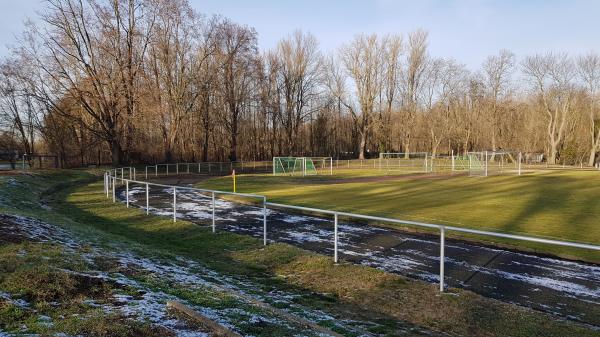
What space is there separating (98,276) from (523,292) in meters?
6.81

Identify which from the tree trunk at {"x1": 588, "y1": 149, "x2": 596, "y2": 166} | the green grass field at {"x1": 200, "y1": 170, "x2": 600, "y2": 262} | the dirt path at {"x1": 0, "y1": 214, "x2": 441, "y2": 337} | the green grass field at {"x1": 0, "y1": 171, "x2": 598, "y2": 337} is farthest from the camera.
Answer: the tree trunk at {"x1": 588, "y1": 149, "x2": 596, "y2": 166}

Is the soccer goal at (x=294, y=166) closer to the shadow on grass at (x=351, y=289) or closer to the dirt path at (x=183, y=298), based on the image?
the shadow on grass at (x=351, y=289)

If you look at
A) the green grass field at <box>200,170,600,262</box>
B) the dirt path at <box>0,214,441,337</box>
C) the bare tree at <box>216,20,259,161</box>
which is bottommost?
the green grass field at <box>200,170,600,262</box>

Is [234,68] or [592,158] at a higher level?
[234,68]

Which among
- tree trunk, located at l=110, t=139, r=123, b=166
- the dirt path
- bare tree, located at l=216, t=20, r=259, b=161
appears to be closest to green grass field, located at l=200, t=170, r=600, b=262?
the dirt path

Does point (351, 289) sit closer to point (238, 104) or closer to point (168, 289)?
point (168, 289)

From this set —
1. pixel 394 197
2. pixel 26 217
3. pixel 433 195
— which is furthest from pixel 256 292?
pixel 433 195

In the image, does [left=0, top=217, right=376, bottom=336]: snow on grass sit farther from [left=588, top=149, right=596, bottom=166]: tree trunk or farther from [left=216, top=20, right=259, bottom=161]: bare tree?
[left=588, top=149, right=596, bottom=166]: tree trunk

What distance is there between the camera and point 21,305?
4.54m

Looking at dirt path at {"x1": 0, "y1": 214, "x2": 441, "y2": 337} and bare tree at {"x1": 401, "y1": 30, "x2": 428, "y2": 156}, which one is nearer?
dirt path at {"x1": 0, "y1": 214, "x2": 441, "y2": 337}

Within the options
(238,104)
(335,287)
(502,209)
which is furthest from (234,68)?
(335,287)

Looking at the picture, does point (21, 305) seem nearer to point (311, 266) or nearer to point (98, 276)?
point (98, 276)

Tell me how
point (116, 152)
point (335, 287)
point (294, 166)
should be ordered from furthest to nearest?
point (294, 166) → point (116, 152) → point (335, 287)

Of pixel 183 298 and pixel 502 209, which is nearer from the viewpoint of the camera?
pixel 183 298
